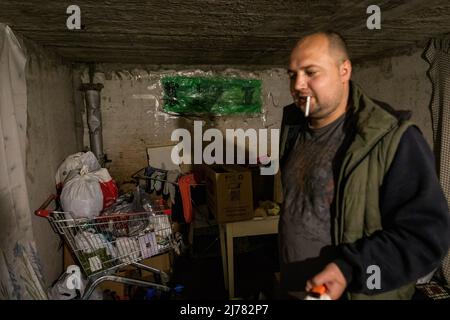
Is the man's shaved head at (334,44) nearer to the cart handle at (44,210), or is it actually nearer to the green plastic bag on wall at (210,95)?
the cart handle at (44,210)

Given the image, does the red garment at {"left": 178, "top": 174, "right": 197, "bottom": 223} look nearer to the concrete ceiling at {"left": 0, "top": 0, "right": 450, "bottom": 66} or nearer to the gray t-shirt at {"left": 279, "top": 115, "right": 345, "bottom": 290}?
the concrete ceiling at {"left": 0, "top": 0, "right": 450, "bottom": 66}

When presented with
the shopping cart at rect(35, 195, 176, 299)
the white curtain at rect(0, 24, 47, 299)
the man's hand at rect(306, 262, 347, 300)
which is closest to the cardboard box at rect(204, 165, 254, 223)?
the shopping cart at rect(35, 195, 176, 299)

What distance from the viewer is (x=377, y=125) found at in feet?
3.56

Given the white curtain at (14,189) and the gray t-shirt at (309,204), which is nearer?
the gray t-shirt at (309,204)

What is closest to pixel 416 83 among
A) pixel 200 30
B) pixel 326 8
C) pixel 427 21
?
pixel 427 21

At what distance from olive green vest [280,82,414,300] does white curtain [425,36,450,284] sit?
1950 mm

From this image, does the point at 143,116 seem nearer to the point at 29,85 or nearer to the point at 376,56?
the point at 29,85

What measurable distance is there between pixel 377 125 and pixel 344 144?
18 centimetres

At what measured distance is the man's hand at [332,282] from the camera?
964mm

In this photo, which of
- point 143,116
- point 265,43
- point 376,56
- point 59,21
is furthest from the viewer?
point 143,116

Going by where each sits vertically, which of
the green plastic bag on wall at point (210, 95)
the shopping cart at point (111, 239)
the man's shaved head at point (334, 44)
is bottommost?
the shopping cart at point (111, 239)

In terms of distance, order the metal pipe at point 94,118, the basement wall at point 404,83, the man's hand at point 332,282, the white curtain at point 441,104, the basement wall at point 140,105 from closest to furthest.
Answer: the man's hand at point 332,282 < the white curtain at point 441,104 < the basement wall at point 404,83 < the metal pipe at point 94,118 < the basement wall at point 140,105

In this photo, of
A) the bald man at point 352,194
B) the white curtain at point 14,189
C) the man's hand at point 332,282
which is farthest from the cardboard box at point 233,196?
the man's hand at point 332,282
